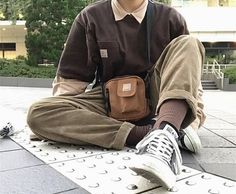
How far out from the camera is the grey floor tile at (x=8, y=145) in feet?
7.40

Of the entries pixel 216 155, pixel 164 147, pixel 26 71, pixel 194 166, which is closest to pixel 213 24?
pixel 26 71

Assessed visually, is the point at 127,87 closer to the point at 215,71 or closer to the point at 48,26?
→ the point at 48,26

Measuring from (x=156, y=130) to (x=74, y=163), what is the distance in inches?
20.3

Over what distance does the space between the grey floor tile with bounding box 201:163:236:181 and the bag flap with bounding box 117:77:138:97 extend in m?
0.58

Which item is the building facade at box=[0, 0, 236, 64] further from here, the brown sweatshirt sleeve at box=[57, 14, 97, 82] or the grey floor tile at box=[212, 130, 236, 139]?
the brown sweatshirt sleeve at box=[57, 14, 97, 82]

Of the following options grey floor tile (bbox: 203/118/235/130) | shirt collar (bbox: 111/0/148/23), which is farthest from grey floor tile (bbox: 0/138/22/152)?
grey floor tile (bbox: 203/118/235/130)

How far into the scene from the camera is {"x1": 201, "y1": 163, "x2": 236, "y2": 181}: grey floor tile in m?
1.72

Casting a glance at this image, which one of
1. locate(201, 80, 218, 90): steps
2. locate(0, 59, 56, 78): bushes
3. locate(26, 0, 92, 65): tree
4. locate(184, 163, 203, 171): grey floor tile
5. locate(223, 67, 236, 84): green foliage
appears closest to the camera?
locate(184, 163, 203, 171): grey floor tile

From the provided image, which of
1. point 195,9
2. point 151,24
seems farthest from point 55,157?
point 195,9

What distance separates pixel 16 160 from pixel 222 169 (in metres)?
1.05

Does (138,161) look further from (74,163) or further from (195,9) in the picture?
(195,9)

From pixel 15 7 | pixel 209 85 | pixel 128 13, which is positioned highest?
pixel 15 7

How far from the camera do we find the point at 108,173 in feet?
5.60

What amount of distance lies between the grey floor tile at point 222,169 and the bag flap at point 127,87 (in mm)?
584
